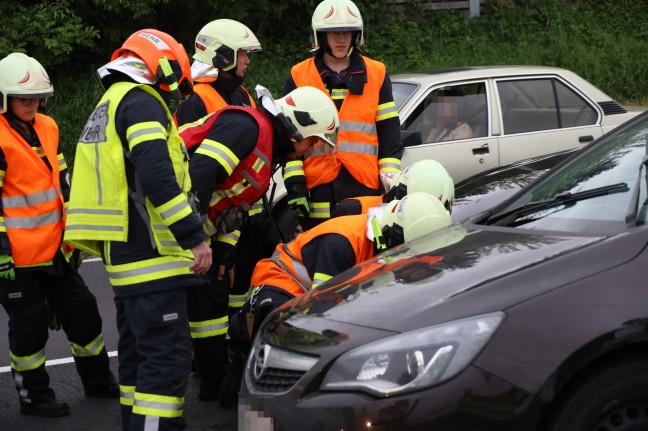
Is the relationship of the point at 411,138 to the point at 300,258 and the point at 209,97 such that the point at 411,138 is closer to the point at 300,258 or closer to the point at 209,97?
the point at 209,97

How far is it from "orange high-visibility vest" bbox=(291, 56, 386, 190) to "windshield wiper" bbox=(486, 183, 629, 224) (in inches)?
77.4

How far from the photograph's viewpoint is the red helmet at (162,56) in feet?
14.4

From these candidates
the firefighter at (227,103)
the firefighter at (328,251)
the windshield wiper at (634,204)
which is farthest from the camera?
the firefighter at (227,103)

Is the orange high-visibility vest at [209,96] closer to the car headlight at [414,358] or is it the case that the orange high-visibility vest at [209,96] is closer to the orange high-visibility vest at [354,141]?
the orange high-visibility vest at [354,141]

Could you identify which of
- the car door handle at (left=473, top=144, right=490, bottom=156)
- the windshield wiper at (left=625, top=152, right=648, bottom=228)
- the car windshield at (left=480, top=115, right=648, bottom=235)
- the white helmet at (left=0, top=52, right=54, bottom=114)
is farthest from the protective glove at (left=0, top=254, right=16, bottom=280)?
the car door handle at (left=473, top=144, right=490, bottom=156)

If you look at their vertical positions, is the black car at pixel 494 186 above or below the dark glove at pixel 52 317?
above

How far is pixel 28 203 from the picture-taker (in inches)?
218

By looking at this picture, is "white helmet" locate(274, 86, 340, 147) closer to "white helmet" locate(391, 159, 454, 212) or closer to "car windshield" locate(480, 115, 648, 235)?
"white helmet" locate(391, 159, 454, 212)

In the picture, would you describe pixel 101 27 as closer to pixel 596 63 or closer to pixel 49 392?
pixel 596 63

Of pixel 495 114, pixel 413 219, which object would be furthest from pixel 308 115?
pixel 495 114

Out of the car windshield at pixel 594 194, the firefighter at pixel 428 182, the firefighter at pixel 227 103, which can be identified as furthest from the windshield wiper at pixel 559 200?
the firefighter at pixel 227 103

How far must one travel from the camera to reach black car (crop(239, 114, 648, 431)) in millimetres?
3137

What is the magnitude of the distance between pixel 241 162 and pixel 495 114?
4.34 meters

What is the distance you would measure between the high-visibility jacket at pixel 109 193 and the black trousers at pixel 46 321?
1.22m
